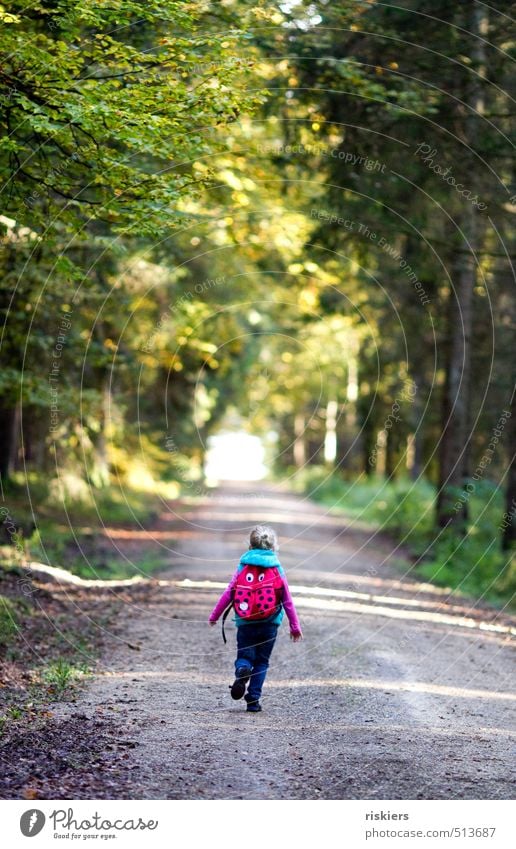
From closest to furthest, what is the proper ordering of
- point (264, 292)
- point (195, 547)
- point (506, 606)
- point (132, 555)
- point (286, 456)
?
point (506, 606), point (132, 555), point (195, 547), point (264, 292), point (286, 456)

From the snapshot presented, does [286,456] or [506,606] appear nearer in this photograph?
[506,606]

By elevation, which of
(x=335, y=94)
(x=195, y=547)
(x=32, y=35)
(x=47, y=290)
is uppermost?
(x=335, y=94)

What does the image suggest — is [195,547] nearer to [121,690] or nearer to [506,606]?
[506,606]

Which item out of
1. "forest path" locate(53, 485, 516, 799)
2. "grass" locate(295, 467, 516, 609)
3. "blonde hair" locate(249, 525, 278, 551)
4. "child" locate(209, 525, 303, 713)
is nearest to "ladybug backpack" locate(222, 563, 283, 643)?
"child" locate(209, 525, 303, 713)

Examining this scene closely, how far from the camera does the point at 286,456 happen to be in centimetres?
7412

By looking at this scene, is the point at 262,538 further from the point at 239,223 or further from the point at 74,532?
the point at 239,223

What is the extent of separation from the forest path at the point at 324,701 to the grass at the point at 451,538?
5.20 ft

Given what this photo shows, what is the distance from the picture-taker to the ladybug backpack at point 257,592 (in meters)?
8.07

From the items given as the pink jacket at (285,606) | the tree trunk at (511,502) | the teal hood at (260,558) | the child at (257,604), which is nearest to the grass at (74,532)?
the pink jacket at (285,606)

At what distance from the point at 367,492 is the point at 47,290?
77.3 feet

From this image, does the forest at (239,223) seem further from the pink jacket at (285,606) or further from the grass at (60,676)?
the pink jacket at (285,606)

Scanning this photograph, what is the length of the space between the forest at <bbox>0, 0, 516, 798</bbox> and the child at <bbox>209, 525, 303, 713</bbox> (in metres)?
2.03

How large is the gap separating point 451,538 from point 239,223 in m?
7.85

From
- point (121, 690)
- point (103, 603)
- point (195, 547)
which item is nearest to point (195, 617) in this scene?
point (103, 603)
